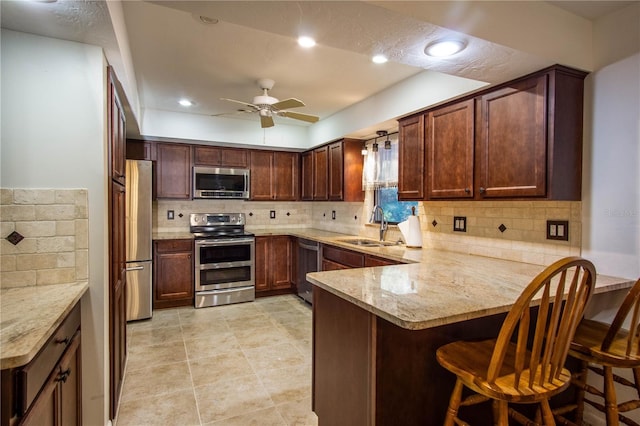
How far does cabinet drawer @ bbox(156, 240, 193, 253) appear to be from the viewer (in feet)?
13.5

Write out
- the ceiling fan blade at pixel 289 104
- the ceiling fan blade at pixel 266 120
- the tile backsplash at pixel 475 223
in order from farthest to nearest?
the ceiling fan blade at pixel 266 120 < the ceiling fan blade at pixel 289 104 < the tile backsplash at pixel 475 223

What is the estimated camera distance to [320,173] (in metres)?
4.71

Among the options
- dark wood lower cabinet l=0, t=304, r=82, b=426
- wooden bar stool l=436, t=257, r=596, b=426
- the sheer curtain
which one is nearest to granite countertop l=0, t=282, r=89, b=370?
dark wood lower cabinet l=0, t=304, r=82, b=426

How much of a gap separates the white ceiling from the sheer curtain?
2.29 ft

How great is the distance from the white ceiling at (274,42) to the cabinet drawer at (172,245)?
166 centimetres

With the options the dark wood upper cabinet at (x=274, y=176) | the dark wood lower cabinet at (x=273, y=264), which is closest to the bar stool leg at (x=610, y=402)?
the dark wood lower cabinet at (x=273, y=264)

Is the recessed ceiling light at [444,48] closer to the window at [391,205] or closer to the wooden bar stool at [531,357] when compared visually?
the wooden bar stool at [531,357]

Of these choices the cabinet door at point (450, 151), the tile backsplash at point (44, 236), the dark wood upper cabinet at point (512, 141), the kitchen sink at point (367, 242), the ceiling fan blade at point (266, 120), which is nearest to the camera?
the tile backsplash at point (44, 236)

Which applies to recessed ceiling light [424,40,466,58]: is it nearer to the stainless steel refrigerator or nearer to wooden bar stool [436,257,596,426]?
wooden bar stool [436,257,596,426]

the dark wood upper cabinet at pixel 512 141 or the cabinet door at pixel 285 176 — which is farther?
the cabinet door at pixel 285 176

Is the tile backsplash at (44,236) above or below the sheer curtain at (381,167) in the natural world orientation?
below

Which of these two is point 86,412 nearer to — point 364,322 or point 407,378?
point 364,322

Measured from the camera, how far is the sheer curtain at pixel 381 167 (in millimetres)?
3844

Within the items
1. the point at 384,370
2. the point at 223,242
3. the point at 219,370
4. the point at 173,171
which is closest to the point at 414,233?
the point at 384,370
